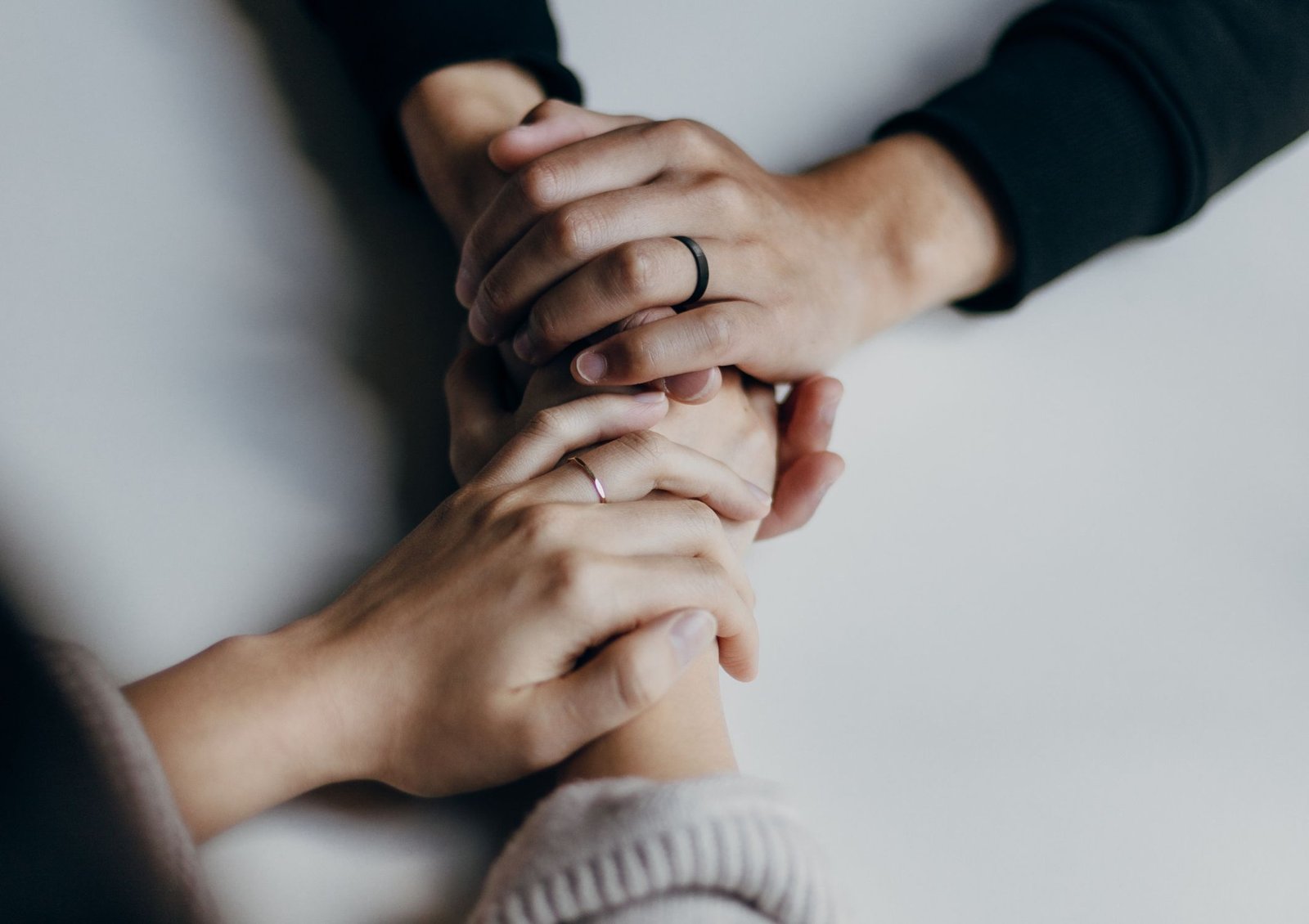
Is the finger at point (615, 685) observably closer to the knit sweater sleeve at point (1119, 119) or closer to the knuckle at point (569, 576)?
the knuckle at point (569, 576)

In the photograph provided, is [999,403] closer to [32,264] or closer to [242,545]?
[242,545]

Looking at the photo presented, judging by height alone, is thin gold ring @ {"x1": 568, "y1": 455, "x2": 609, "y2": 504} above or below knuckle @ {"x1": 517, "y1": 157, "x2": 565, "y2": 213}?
below

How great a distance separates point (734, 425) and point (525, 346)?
0.62ft

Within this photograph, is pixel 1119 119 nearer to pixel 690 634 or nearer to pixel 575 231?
pixel 575 231

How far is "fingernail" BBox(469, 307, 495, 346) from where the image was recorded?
2.63 ft

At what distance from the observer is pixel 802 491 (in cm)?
78

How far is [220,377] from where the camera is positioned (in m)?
0.81

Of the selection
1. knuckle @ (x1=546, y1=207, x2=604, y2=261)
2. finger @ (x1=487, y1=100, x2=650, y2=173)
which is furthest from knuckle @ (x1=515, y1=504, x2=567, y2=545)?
finger @ (x1=487, y1=100, x2=650, y2=173)

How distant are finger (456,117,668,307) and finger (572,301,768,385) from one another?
11cm

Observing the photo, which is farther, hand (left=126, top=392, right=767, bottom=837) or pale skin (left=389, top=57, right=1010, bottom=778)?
pale skin (left=389, top=57, right=1010, bottom=778)

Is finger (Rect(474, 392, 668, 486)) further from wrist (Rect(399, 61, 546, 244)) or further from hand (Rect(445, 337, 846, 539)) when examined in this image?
wrist (Rect(399, 61, 546, 244))

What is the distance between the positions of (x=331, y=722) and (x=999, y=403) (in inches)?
24.2

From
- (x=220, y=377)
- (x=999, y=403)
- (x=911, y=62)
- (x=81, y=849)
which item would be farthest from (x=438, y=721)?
(x=911, y=62)

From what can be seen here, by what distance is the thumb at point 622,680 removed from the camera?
59 centimetres
